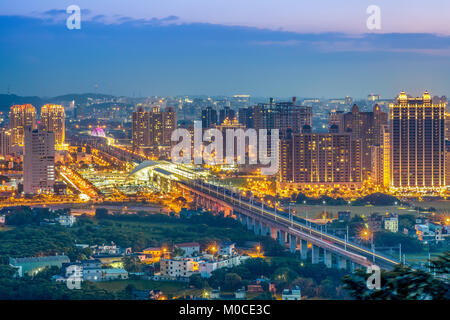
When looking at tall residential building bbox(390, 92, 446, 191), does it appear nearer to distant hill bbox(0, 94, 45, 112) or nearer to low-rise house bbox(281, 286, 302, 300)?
low-rise house bbox(281, 286, 302, 300)

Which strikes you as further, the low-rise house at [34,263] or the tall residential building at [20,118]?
the tall residential building at [20,118]

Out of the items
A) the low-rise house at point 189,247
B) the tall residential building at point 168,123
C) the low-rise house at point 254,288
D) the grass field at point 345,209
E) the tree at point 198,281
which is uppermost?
the tall residential building at point 168,123

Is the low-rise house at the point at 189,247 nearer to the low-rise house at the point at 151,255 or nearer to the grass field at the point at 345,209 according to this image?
the low-rise house at the point at 151,255

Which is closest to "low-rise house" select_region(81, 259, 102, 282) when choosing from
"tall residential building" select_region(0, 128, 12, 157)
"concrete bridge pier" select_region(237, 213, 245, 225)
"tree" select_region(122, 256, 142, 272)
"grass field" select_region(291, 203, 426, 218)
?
"tree" select_region(122, 256, 142, 272)

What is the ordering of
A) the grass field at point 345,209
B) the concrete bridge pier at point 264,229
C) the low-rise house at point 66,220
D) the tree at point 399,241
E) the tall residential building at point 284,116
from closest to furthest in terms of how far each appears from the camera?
the tree at point 399,241 → the concrete bridge pier at point 264,229 → the low-rise house at point 66,220 → the grass field at point 345,209 → the tall residential building at point 284,116

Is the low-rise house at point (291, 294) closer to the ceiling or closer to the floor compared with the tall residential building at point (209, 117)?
closer to the floor

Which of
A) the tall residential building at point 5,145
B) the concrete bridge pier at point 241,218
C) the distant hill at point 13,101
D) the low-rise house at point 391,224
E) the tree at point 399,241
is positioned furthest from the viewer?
the distant hill at point 13,101

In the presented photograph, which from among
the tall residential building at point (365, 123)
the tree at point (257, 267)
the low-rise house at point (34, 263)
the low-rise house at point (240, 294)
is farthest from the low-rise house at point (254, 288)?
the tall residential building at point (365, 123)
